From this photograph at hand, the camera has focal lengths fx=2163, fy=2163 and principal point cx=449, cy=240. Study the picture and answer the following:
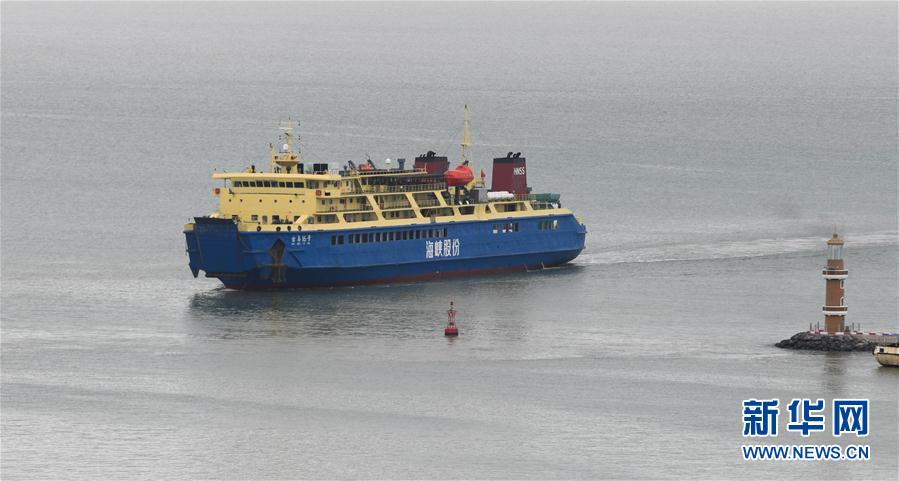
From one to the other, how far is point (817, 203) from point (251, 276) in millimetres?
50912

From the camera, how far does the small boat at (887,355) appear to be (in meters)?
85.6

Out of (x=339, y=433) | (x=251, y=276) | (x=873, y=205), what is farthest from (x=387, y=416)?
(x=873, y=205)

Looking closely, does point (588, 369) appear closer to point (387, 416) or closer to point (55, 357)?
point (387, 416)

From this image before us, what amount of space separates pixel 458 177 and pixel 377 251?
7542mm

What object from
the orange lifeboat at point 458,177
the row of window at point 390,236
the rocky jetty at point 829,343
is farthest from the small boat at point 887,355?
the orange lifeboat at point 458,177

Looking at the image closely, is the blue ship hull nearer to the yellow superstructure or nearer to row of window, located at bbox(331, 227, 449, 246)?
row of window, located at bbox(331, 227, 449, 246)

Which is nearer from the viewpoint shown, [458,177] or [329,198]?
[329,198]

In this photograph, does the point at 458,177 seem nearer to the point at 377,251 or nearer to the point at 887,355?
the point at 377,251

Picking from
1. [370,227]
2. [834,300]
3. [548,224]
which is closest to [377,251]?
[370,227]

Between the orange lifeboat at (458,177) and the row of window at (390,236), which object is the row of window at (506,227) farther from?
the row of window at (390,236)

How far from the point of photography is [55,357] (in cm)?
8762

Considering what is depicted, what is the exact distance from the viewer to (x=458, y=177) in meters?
114

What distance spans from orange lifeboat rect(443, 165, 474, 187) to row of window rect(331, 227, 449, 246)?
10.5 ft

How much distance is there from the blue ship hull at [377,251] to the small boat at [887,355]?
31.0m
